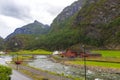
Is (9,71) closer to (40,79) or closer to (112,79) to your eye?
(40,79)

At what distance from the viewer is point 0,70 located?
47.3 m

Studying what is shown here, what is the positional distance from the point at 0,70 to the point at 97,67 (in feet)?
230

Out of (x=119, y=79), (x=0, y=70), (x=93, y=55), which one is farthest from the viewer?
(x=93, y=55)

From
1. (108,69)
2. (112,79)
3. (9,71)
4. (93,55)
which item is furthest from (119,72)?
(93,55)

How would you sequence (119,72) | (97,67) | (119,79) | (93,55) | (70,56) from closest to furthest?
(119,79) < (119,72) < (97,67) < (93,55) < (70,56)

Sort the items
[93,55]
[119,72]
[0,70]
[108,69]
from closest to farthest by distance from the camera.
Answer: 1. [0,70]
2. [119,72]
3. [108,69]
4. [93,55]

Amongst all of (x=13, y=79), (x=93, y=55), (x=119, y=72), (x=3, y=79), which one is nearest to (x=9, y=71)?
(x=3, y=79)

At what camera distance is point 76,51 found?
199m

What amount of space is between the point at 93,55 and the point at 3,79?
Answer: 427ft

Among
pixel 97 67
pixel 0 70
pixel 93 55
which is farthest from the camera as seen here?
pixel 93 55

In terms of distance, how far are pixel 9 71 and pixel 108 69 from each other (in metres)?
59.8

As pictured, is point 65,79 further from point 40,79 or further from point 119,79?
point 119,79

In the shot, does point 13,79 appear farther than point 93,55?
No

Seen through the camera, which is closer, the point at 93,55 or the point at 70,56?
the point at 93,55
